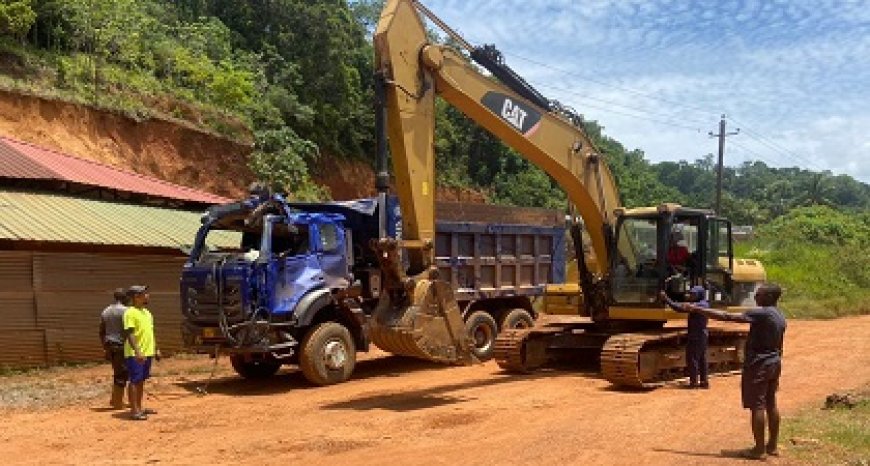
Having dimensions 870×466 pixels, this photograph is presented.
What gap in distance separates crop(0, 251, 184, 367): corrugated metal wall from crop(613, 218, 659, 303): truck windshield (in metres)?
8.87

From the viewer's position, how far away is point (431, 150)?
36.2 feet

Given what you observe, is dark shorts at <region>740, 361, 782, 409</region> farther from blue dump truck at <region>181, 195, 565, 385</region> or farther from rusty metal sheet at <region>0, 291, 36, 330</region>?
rusty metal sheet at <region>0, 291, 36, 330</region>

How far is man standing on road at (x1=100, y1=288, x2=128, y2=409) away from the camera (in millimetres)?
10680

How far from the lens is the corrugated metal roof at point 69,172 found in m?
17.0

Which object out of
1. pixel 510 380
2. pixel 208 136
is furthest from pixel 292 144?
pixel 510 380

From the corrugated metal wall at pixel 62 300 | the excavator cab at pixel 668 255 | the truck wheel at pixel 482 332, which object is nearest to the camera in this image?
the excavator cab at pixel 668 255

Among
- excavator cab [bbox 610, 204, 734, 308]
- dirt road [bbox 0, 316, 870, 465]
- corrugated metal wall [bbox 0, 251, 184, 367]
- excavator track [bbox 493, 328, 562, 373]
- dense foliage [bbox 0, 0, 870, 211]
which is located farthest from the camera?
dense foliage [bbox 0, 0, 870, 211]

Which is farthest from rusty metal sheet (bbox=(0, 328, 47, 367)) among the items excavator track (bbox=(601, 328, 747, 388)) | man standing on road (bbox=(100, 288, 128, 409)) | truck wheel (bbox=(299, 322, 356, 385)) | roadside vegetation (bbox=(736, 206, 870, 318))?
roadside vegetation (bbox=(736, 206, 870, 318))

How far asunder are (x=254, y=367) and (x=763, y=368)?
8247mm

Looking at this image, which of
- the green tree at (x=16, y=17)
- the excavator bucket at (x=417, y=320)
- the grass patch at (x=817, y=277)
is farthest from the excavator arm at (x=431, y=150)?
the green tree at (x=16, y=17)

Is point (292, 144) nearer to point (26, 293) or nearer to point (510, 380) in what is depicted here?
point (26, 293)

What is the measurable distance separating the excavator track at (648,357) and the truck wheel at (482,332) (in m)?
3.20

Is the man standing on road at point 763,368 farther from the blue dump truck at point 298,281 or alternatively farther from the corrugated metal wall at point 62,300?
the corrugated metal wall at point 62,300

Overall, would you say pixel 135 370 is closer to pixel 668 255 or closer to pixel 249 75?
pixel 668 255
